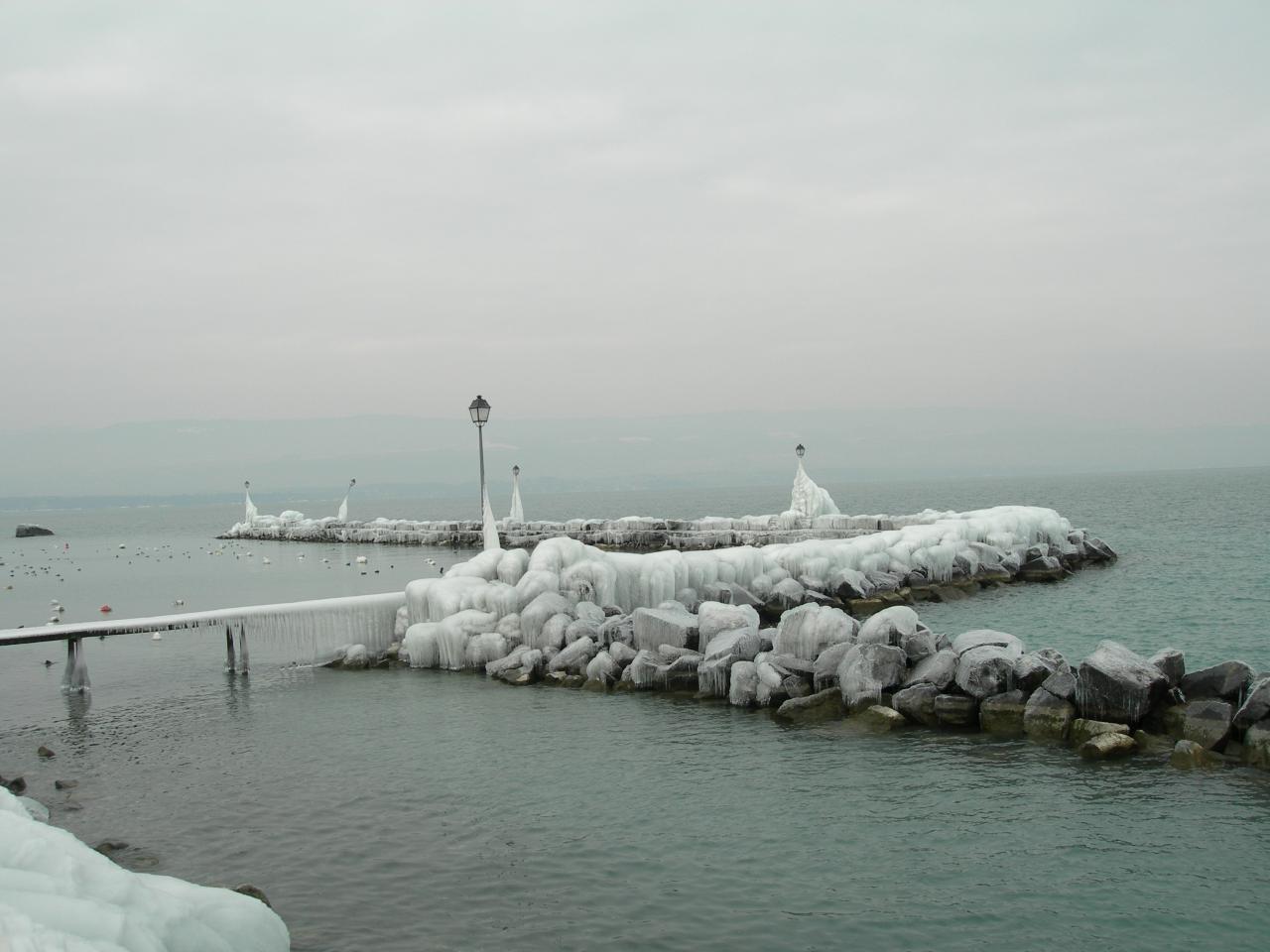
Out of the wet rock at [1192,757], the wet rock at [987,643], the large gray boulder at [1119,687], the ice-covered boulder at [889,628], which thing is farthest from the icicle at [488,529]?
the wet rock at [1192,757]

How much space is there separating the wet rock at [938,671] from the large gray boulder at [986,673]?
167 millimetres

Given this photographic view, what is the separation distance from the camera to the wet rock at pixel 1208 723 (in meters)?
12.4

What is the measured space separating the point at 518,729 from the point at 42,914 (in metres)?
10.5

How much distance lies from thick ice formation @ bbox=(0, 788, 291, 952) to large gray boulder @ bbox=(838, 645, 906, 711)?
10330mm

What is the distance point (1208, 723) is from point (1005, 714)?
2.54m

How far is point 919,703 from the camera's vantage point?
48.1 ft

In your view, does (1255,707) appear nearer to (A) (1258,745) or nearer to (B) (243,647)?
(A) (1258,745)

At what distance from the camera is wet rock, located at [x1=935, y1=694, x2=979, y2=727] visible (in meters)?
14.4

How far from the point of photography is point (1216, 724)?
41.1ft

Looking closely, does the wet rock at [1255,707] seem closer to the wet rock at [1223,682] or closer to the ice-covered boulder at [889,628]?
the wet rock at [1223,682]

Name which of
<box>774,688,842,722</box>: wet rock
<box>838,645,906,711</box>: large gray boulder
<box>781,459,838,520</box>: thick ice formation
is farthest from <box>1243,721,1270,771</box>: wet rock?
<box>781,459,838,520</box>: thick ice formation

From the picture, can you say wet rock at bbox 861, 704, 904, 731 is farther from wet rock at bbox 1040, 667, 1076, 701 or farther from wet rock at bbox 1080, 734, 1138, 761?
wet rock at bbox 1080, 734, 1138, 761

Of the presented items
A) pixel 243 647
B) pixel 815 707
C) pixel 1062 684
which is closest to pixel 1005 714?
pixel 1062 684

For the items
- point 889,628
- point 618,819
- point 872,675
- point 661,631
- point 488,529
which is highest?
point 488,529
